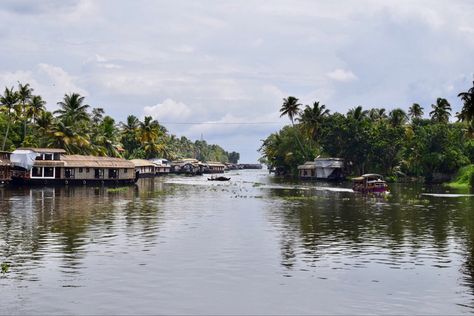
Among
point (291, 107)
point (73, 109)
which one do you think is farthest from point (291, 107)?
point (73, 109)

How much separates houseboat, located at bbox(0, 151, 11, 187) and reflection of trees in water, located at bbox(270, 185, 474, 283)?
46.6 meters

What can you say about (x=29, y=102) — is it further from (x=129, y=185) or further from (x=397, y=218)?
(x=397, y=218)

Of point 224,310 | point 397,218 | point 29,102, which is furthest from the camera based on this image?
point 29,102

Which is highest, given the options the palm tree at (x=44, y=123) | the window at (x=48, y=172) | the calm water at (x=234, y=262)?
the palm tree at (x=44, y=123)

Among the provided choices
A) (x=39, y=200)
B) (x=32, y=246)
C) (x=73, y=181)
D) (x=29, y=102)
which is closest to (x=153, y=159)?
(x=29, y=102)

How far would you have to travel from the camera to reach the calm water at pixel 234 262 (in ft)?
72.7

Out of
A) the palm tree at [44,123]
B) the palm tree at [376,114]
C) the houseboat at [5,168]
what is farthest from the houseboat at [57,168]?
the palm tree at [376,114]

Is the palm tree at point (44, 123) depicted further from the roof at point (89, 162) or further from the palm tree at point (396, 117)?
the palm tree at point (396, 117)

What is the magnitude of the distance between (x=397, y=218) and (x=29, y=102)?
8479 centimetres

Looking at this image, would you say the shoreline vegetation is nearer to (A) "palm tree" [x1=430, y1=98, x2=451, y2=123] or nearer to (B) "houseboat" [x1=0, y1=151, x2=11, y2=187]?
(A) "palm tree" [x1=430, y1=98, x2=451, y2=123]

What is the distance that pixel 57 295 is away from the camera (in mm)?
22781

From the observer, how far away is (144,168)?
14825cm

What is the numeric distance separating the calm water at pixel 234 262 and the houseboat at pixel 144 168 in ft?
289

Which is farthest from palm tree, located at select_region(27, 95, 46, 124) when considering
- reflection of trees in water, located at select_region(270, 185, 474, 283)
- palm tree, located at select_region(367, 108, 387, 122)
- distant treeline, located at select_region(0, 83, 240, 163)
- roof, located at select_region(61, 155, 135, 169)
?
palm tree, located at select_region(367, 108, 387, 122)
